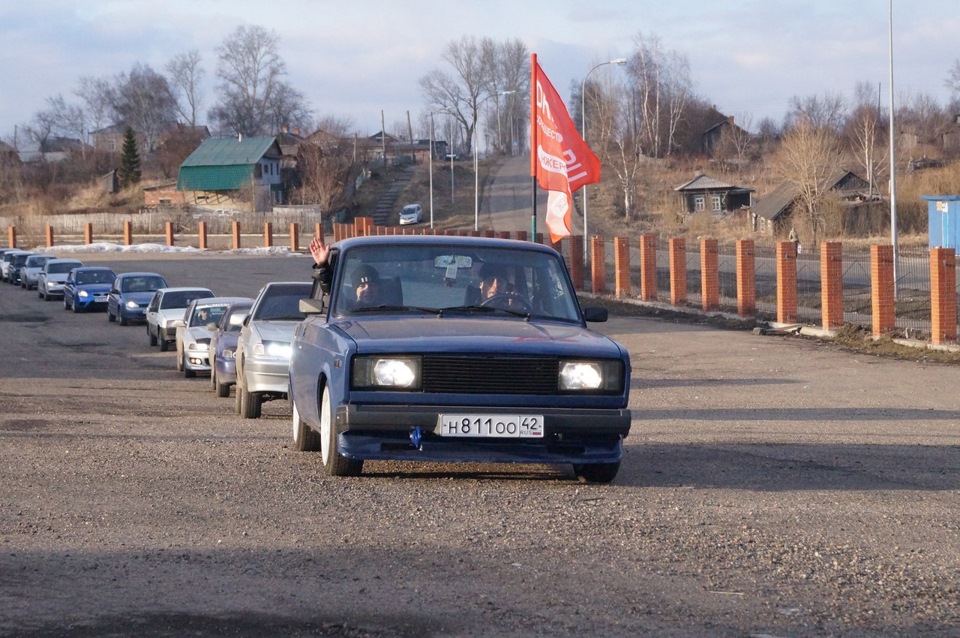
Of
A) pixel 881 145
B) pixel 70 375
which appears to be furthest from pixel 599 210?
pixel 70 375

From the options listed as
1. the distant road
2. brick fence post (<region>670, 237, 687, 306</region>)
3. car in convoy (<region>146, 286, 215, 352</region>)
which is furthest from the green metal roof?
car in convoy (<region>146, 286, 215, 352</region>)

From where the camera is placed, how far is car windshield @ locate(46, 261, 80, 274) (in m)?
44.1

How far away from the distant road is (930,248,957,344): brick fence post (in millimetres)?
49472

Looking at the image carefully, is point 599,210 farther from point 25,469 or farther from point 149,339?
point 25,469

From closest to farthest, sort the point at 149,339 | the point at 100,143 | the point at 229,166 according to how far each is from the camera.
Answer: the point at 149,339, the point at 229,166, the point at 100,143

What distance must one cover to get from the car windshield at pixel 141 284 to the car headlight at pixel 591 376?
2682 centimetres

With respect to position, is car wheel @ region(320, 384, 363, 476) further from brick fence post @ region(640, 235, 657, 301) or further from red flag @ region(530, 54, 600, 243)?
A: brick fence post @ region(640, 235, 657, 301)

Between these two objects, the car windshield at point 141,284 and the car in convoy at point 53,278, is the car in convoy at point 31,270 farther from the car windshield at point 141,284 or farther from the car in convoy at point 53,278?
the car windshield at point 141,284

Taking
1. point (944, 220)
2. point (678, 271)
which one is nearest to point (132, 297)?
point (678, 271)

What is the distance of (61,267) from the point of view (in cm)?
4444

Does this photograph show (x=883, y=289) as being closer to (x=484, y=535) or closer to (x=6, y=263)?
(x=484, y=535)

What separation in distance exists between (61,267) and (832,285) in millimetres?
30482

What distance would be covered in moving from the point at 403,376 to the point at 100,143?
15145 centimetres

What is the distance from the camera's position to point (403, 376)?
25.3 ft
